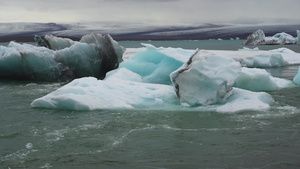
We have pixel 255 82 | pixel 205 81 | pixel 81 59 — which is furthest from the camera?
pixel 81 59

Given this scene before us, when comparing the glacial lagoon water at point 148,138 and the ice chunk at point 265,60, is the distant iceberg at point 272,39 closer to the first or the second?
the ice chunk at point 265,60

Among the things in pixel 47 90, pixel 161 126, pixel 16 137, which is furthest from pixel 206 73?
pixel 47 90

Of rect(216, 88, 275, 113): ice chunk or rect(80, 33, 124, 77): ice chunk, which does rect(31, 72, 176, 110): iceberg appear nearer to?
rect(216, 88, 275, 113): ice chunk

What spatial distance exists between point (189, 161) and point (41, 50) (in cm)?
1072

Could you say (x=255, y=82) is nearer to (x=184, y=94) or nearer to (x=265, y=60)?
(x=184, y=94)

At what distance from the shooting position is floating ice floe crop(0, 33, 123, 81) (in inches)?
557

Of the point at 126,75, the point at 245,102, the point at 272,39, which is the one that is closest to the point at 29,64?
the point at 126,75

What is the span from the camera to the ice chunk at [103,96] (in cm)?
879

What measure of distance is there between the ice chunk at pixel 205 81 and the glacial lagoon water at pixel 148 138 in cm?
75

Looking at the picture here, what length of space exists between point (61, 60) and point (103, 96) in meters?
6.21

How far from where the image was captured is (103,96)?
9156 mm

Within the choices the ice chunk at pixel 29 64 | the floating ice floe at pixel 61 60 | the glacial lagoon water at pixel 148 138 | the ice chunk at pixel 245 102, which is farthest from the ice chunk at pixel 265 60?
the glacial lagoon water at pixel 148 138

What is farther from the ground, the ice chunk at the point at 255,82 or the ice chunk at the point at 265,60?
the ice chunk at the point at 255,82

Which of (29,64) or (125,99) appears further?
(29,64)
